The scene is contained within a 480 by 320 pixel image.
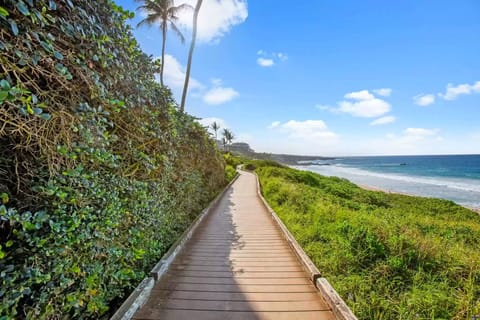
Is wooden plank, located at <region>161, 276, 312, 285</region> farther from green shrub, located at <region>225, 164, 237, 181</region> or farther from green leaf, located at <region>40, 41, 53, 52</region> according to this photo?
green shrub, located at <region>225, 164, 237, 181</region>

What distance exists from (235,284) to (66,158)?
94.6 inches

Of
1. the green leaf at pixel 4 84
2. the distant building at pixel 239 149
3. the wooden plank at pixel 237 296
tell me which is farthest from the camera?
the distant building at pixel 239 149

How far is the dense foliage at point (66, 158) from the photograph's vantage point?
1294mm

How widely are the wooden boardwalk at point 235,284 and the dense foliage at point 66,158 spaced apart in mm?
631

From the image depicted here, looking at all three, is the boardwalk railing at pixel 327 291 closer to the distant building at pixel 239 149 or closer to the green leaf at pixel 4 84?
the green leaf at pixel 4 84

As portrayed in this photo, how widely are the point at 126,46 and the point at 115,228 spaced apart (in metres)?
1.87

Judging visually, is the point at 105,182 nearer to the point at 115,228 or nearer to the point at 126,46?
the point at 115,228

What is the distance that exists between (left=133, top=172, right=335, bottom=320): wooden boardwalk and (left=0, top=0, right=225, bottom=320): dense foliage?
0.63 meters

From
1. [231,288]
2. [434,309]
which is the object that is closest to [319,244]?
[434,309]

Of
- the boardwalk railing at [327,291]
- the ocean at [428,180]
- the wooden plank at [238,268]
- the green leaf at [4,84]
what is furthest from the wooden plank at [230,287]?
the ocean at [428,180]

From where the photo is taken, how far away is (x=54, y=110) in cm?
150

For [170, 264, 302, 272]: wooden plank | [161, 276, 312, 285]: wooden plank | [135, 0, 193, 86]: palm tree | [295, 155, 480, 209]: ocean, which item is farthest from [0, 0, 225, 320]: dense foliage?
[295, 155, 480, 209]: ocean

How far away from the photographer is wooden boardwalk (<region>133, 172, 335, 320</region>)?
2.35 meters

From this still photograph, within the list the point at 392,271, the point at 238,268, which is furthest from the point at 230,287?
the point at 392,271
